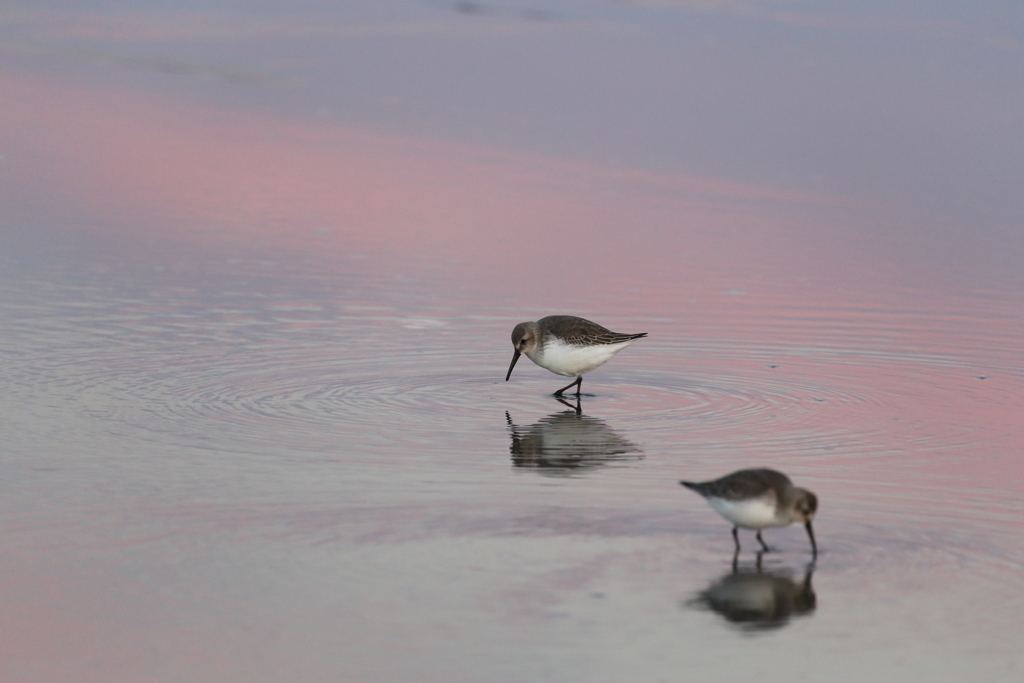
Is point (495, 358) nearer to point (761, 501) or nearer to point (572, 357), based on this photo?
point (572, 357)

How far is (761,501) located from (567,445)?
2.43m

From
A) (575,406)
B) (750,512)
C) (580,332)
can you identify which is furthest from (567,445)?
(750,512)

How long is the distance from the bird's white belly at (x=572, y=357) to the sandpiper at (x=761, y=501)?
3693 mm

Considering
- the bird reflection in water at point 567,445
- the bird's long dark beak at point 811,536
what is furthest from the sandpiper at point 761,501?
the bird reflection in water at point 567,445

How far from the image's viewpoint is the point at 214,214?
15039 mm

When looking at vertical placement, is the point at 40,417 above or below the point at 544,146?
below

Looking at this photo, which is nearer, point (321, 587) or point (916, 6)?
point (321, 587)

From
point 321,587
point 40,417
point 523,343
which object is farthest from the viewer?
point 523,343

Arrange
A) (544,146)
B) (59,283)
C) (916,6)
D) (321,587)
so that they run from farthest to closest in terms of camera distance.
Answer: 1. (916,6)
2. (544,146)
3. (59,283)
4. (321,587)

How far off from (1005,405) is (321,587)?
5.32 meters

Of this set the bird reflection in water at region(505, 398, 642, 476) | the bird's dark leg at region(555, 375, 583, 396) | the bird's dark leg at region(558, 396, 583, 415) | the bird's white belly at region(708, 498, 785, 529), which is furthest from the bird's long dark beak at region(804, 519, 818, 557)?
the bird's dark leg at region(555, 375, 583, 396)

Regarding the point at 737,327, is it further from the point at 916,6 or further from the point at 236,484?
the point at 916,6

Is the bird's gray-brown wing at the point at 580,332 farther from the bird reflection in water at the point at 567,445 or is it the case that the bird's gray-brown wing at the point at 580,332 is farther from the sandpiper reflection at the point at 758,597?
the sandpiper reflection at the point at 758,597

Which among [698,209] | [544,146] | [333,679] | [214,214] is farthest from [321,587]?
[544,146]
